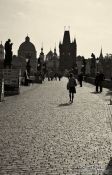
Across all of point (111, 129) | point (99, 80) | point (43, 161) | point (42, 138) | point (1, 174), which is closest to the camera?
point (1, 174)

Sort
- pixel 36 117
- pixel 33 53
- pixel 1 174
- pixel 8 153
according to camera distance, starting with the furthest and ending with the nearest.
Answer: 1. pixel 33 53
2. pixel 36 117
3. pixel 8 153
4. pixel 1 174

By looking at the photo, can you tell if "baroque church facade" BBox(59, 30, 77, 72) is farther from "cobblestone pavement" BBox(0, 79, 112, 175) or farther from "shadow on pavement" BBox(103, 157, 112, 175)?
"shadow on pavement" BBox(103, 157, 112, 175)

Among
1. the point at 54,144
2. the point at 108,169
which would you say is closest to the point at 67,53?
the point at 54,144

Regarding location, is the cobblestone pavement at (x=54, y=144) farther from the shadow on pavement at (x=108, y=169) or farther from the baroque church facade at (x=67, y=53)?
the baroque church facade at (x=67, y=53)

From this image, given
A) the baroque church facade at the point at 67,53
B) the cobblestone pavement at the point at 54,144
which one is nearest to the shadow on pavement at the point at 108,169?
the cobblestone pavement at the point at 54,144

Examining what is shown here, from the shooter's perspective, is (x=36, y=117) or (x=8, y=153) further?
(x=36, y=117)

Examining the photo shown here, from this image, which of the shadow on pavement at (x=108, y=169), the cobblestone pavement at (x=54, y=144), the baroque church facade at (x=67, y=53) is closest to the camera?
the shadow on pavement at (x=108, y=169)

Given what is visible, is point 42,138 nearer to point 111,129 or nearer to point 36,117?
point 111,129

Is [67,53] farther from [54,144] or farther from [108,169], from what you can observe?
[108,169]

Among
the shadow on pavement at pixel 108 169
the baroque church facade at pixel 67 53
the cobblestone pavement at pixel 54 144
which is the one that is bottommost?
the cobblestone pavement at pixel 54 144

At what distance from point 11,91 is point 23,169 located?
86.2ft

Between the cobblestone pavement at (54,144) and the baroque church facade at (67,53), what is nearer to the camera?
the cobblestone pavement at (54,144)

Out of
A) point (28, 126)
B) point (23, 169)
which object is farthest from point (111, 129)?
point (23, 169)

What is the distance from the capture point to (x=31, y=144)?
35.1 feet
